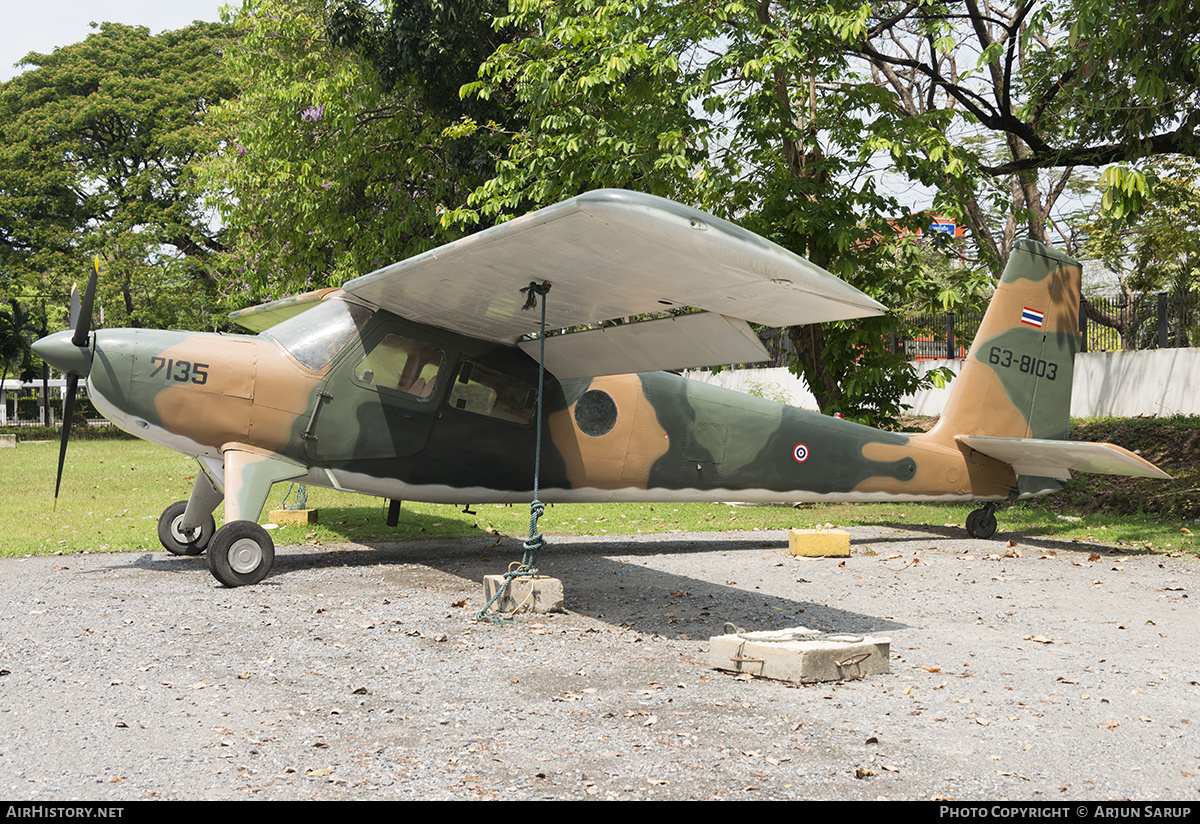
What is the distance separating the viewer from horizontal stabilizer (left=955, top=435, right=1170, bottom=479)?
9.05 metres

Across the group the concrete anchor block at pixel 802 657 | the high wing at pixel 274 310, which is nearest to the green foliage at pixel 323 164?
the high wing at pixel 274 310

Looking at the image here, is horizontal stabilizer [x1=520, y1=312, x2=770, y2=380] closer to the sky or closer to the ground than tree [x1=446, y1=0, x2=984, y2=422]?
closer to the ground

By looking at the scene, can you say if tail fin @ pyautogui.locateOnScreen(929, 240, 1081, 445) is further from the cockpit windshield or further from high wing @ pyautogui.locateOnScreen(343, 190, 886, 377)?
the cockpit windshield

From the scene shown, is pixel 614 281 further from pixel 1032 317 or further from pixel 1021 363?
pixel 1032 317

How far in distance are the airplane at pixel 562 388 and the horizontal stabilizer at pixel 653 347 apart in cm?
3

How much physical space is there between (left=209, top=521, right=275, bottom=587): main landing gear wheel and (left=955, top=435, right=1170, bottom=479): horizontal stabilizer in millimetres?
8161

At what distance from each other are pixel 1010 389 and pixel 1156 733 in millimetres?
8098

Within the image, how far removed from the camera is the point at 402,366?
8.62 meters

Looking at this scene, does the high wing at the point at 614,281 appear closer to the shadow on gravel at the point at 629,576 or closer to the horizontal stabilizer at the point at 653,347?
the horizontal stabilizer at the point at 653,347

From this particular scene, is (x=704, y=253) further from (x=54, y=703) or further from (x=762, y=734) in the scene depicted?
(x=54, y=703)

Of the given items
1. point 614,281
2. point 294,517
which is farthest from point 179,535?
point 614,281

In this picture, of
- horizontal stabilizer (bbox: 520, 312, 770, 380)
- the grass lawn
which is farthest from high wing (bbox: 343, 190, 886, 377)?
the grass lawn

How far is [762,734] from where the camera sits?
4074 mm
